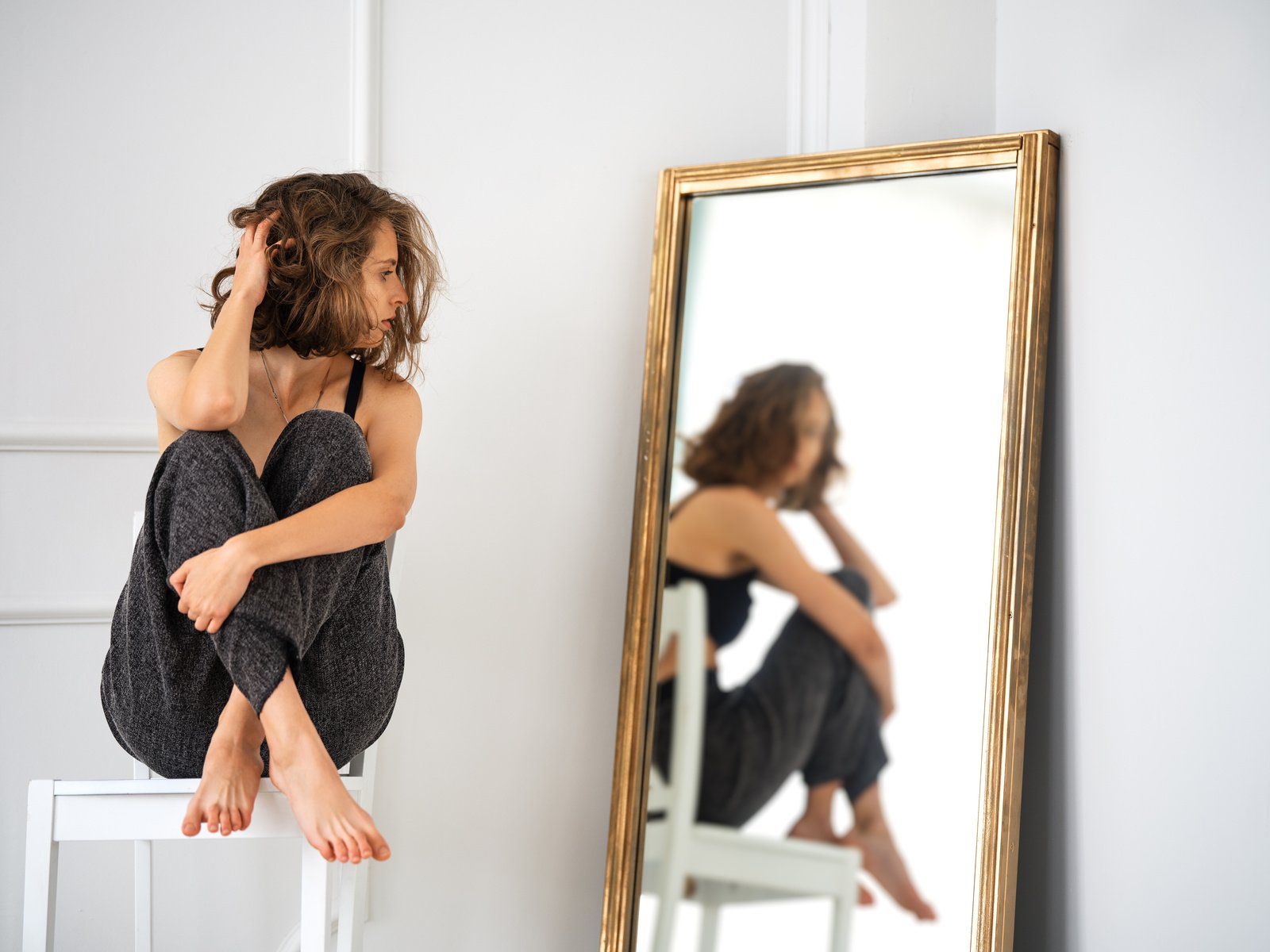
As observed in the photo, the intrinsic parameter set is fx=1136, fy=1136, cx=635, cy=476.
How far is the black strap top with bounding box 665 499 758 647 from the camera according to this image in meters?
1.83

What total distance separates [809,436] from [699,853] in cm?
69

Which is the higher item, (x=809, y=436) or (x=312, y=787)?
(x=809, y=436)

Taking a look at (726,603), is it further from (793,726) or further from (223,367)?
(223,367)

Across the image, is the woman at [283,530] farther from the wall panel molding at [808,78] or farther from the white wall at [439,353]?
the wall panel molding at [808,78]

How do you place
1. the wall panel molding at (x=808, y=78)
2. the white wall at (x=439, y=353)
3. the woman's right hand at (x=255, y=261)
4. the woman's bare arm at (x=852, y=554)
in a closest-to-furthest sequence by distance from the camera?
the woman's right hand at (x=255, y=261) → the woman's bare arm at (x=852, y=554) → the white wall at (x=439, y=353) → the wall panel molding at (x=808, y=78)

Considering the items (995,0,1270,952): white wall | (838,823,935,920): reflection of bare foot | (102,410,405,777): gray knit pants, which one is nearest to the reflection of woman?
(838,823,935,920): reflection of bare foot

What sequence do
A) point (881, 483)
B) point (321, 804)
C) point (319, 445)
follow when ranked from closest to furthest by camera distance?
point (321, 804)
point (319, 445)
point (881, 483)

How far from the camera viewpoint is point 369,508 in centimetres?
140

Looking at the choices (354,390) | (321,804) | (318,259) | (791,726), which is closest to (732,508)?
(791,726)

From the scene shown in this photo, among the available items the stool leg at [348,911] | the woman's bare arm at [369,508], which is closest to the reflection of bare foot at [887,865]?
the stool leg at [348,911]

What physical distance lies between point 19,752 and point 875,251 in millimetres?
1597

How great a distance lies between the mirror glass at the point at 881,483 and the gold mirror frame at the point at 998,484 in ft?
0.07

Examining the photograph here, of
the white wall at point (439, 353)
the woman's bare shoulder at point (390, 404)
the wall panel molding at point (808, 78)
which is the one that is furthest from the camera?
the wall panel molding at point (808, 78)

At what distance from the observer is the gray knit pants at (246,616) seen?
1.29 metres
